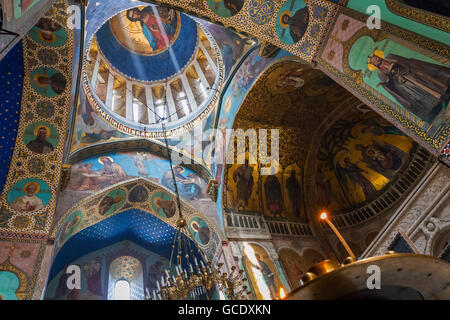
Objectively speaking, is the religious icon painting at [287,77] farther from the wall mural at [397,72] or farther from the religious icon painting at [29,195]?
the religious icon painting at [29,195]

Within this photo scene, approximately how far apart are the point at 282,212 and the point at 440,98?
6710 mm

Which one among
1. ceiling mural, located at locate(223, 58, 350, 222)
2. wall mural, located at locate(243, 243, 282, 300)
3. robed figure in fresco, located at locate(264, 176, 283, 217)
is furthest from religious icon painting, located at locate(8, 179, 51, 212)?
robed figure in fresco, located at locate(264, 176, 283, 217)

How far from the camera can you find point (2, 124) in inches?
292

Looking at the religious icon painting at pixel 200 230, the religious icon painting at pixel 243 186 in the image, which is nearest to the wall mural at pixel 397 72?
the religious icon painting at pixel 243 186

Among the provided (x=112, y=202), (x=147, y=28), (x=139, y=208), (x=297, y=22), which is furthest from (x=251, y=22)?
(x=147, y=28)

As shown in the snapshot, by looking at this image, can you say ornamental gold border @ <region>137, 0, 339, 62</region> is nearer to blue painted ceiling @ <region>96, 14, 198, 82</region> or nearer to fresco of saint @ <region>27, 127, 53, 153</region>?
fresco of saint @ <region>27, 127, 53, 153</region>

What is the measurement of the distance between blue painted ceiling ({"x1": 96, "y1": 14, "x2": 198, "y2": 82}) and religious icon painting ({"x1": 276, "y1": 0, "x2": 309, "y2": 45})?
20.5ft

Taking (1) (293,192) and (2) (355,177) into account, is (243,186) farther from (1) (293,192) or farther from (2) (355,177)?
(2) (355,177)

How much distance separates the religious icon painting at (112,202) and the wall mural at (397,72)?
7560 mm

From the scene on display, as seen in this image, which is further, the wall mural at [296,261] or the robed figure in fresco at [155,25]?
the robed figure in fresco at [155,25]

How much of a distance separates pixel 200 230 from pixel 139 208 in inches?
96.7

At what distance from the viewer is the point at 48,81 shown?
762 centimetres

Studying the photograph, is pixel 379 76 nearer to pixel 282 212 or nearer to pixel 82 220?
pixel 282 212

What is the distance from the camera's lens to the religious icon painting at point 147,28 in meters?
11.9
